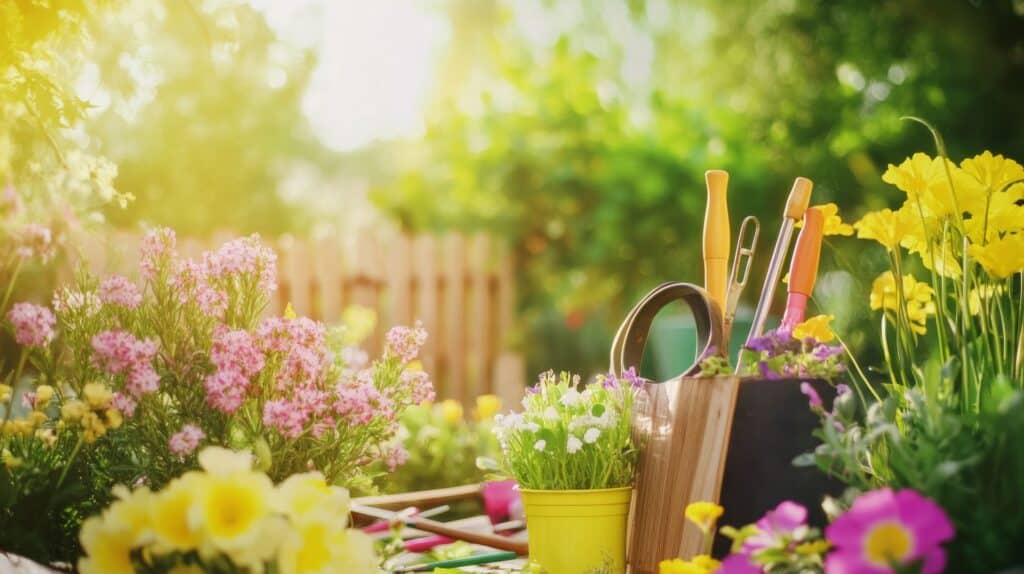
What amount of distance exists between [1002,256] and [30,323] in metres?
1.16

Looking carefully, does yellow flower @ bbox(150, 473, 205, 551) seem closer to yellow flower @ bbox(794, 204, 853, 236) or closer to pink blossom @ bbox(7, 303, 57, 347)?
pink blossom @ bbox(7, 303, 57, 347)

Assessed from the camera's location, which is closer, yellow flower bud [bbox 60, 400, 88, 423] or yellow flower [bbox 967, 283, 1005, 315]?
yellow flower bud [bbox 60, 400, 88, 423]

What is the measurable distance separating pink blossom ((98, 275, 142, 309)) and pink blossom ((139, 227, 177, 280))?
61mm

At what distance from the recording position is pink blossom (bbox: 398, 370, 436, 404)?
4.71 feet

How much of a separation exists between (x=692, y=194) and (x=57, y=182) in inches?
129

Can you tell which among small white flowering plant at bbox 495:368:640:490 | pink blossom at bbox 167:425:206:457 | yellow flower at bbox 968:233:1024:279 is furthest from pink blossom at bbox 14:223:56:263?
yellow flower at bbox 968:233:1024:279

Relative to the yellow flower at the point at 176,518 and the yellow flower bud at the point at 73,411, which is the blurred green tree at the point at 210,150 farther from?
the yellow flower at the point at 176,518

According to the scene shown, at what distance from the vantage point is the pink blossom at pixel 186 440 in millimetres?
1211

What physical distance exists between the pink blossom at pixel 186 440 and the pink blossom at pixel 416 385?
325 mm

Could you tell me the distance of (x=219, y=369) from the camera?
49.0 inches

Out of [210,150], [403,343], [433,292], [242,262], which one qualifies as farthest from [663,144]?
Answer: [210,150]

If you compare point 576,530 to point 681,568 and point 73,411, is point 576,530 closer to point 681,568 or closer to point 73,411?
point 681,568

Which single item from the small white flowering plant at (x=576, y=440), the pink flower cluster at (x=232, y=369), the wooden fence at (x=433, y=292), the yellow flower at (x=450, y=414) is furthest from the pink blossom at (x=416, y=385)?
the wooden fence at (x=433, y=292)

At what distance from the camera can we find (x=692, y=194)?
14.5ft
